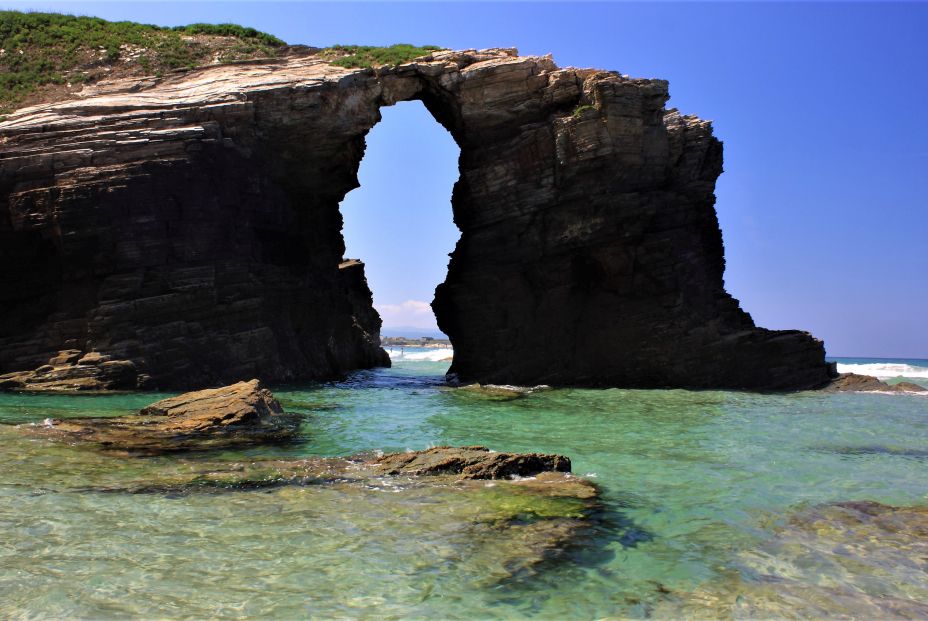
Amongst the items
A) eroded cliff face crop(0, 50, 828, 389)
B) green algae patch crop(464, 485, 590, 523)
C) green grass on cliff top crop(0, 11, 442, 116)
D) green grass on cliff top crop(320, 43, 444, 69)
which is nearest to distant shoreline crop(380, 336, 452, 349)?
green grass on cliff top crop(0, 11, 442, 116)

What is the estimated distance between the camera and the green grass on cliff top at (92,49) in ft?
91.1

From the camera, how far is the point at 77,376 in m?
21.4

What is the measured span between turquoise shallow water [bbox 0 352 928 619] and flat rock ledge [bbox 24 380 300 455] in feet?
2.56

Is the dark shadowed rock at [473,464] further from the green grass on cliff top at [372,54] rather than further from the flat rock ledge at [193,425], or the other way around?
the green grass on cliff top at [372,54]

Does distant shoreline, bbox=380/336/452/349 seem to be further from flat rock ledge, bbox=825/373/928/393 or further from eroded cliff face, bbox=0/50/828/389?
flat rock ledge, bbox=825/373/928/393

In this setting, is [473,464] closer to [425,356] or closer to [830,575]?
[830,575]

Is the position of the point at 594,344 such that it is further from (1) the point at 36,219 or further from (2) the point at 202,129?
(1) the point at 36,219

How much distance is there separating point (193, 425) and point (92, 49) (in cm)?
2466

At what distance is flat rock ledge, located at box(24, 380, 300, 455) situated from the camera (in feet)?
39.6

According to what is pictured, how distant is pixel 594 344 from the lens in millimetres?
27359

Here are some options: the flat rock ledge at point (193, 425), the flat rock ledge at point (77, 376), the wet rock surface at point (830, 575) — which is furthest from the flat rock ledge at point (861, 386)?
the flat rock ledge at point (77, 376)

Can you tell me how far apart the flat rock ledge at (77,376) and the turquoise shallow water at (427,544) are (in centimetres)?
948

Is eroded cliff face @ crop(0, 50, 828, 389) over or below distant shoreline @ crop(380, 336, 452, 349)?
over

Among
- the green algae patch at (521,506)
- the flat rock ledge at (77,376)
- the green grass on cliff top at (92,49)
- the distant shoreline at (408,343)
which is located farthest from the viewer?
the distant shoreline at (408,343)
